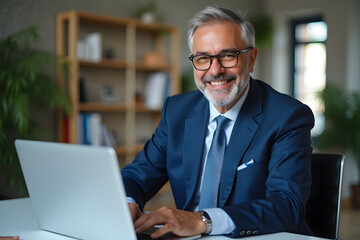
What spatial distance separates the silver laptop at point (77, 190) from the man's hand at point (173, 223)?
0.15 metres

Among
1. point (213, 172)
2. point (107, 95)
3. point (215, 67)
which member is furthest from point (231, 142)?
point (107, 95)

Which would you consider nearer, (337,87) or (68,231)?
(68,231)

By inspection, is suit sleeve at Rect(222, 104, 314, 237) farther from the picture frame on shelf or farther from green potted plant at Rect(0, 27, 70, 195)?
the picture frame on shelf

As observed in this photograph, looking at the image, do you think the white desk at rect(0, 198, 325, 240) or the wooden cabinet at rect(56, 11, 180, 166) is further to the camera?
the wooden cabinet at rect(56, 11, 180, 166)

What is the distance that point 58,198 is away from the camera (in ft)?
3.91

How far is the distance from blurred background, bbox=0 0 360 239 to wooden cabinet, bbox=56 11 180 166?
0.17 meters

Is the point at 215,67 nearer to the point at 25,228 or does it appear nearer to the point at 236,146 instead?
the point at 236,146

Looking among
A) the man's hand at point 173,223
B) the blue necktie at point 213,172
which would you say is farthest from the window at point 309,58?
the man's hand at point 173,223

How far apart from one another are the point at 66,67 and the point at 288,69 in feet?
12.4

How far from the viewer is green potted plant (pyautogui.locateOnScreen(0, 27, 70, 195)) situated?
337cm

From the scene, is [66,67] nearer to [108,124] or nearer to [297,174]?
[108,124]

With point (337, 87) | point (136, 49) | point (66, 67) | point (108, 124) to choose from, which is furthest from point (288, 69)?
point (66, 67)

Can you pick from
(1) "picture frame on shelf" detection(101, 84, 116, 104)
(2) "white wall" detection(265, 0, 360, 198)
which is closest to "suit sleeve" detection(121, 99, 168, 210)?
(1) "picture frame on shelf" detection(101, 84, 116, 104)

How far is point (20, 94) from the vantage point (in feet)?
11.1
